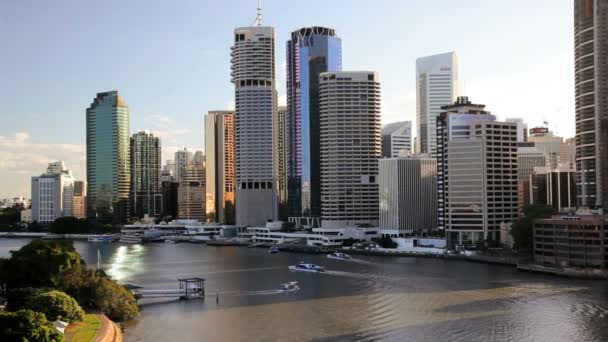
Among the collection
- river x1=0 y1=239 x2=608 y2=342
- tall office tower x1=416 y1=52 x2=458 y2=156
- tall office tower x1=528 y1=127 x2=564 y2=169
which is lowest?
river x1=0 y1=239 x2=608 y2=342

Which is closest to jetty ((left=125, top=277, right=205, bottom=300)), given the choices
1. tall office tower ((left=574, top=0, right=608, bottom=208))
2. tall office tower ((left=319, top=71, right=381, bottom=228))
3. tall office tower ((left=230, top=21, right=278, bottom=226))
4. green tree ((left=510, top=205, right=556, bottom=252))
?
green tree ((left=510, top=205, right=556, bottom=252))

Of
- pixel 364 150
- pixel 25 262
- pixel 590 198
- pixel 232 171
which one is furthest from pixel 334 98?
pixel 25 262

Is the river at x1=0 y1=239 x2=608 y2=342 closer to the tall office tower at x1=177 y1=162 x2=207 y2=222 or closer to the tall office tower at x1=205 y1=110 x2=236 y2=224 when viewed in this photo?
the tall office tower at x1=205 y1=110 x2=236 y2=224

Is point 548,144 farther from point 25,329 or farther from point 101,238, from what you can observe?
point 25,329

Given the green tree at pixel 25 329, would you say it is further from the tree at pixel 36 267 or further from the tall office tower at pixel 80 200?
the tall office tower at pixel 80 200

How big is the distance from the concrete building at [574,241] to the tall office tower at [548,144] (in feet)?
241

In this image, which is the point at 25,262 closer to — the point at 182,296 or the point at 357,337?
the point at 182,296

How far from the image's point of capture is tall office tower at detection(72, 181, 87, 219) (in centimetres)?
15712

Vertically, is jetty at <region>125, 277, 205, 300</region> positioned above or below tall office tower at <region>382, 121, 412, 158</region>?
below

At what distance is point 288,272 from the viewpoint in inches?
2244

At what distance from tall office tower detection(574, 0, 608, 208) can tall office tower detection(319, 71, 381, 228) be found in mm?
29768

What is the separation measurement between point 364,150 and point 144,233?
40.4m

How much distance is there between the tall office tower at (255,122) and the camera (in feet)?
379

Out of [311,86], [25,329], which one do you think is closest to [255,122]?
[311,86]
